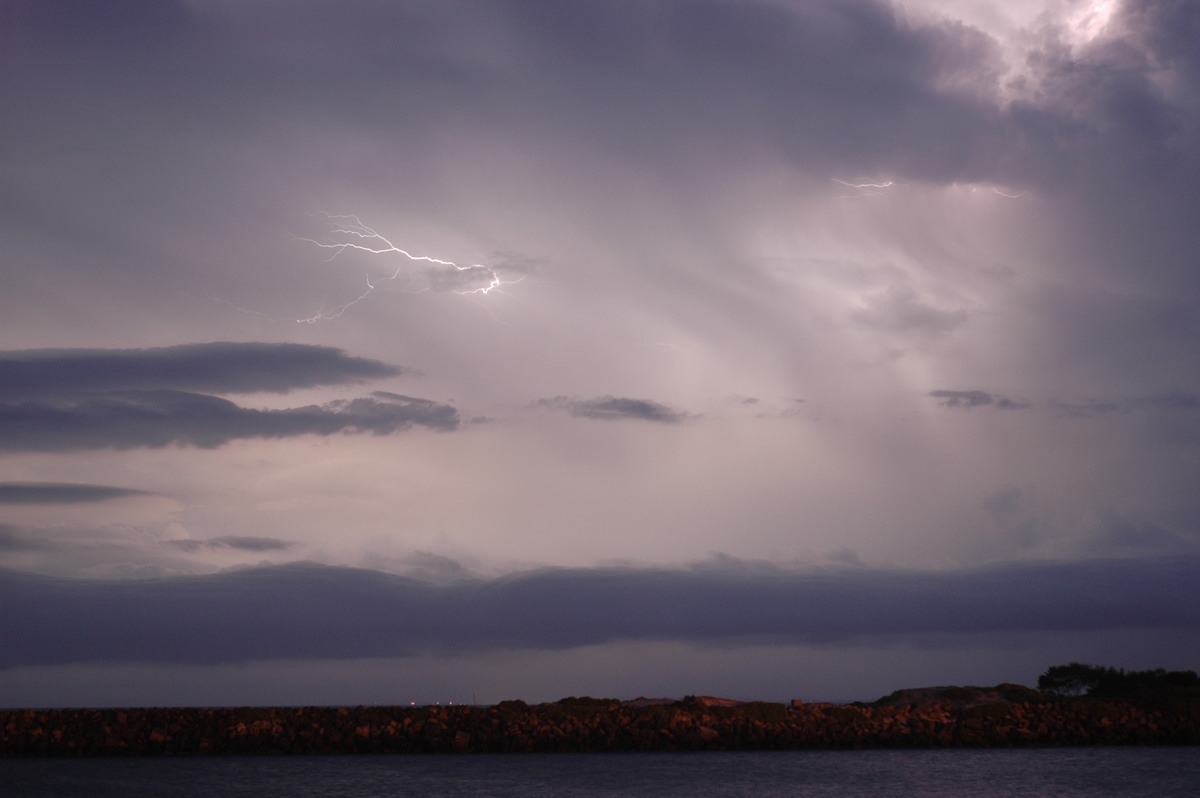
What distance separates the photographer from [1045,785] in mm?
49062

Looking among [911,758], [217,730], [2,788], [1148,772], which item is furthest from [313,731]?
[1148,772]

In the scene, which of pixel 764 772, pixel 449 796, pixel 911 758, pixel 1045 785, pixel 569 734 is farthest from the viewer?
pixel 569 734

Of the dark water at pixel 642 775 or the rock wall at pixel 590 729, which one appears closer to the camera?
Answer: the dark water at pixel 642 775

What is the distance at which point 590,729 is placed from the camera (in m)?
63.0

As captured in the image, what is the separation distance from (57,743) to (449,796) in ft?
97.4

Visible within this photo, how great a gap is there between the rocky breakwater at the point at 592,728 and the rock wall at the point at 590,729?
0.20ft

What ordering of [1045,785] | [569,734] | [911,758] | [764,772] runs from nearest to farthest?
[1045,785] → [764,772] → [911,758] → [569,734]

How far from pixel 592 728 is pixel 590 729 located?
0.13 m

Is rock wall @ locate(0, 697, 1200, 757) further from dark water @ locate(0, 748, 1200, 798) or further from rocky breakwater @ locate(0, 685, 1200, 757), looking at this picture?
dark water @ locate(0, 748, 1200, 798)

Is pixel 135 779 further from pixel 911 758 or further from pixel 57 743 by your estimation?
pixel 911 758

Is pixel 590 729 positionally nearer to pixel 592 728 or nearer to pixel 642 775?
pixel 592 728

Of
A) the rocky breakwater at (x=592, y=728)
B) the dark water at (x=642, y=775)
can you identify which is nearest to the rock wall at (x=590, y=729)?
the rocky breakwater at (x=592, y=728)

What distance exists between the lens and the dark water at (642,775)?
47.0m

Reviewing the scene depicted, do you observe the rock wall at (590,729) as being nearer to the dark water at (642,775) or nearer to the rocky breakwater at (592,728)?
the rocky breakwater at (592,728)
